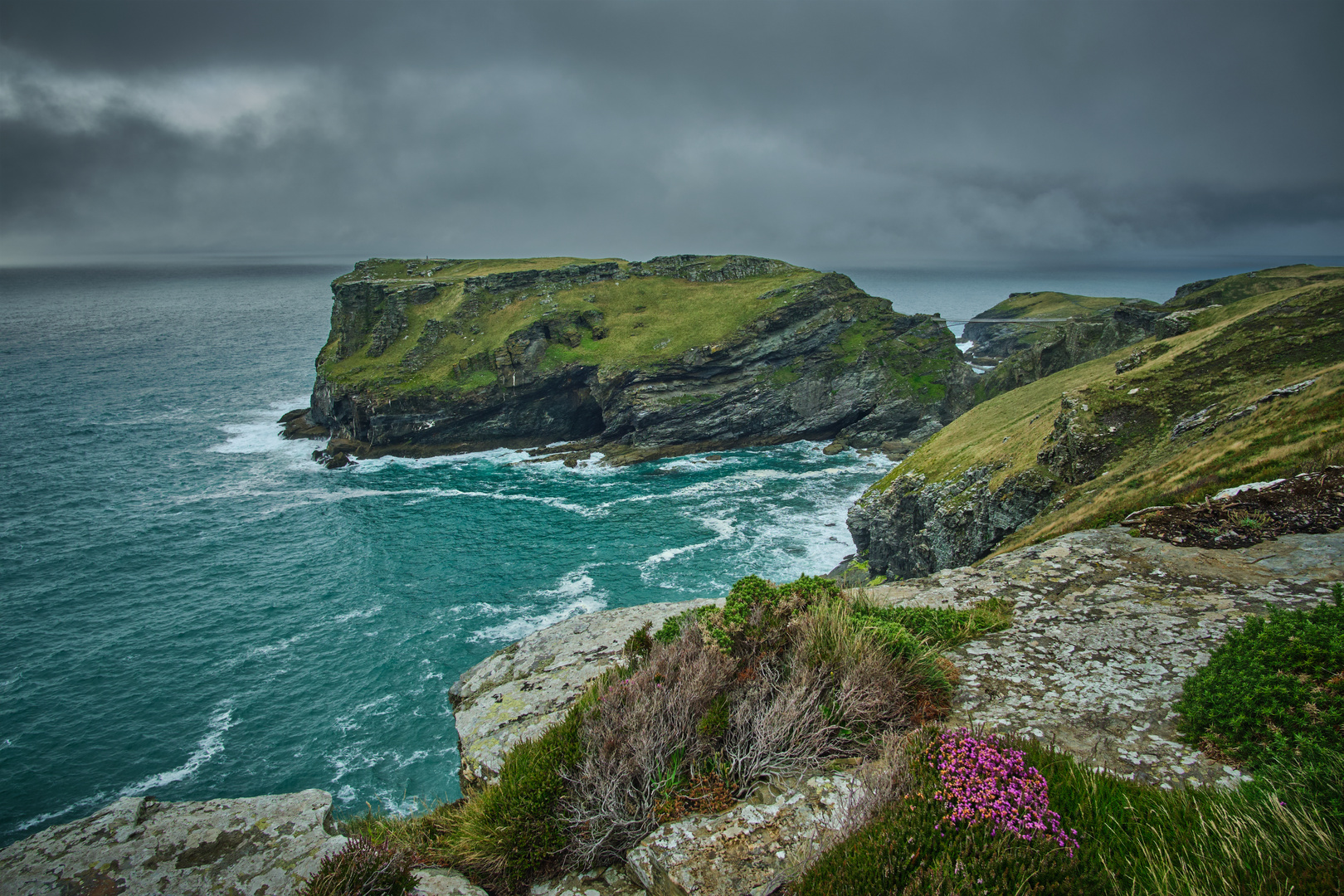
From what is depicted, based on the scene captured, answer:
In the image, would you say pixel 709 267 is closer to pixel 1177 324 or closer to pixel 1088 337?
pixel 1088 337

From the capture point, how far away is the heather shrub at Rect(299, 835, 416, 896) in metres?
5.17

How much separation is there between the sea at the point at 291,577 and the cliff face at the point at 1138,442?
40.0 feet

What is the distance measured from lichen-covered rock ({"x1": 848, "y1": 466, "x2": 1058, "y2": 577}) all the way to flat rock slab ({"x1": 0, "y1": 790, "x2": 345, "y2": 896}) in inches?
1063

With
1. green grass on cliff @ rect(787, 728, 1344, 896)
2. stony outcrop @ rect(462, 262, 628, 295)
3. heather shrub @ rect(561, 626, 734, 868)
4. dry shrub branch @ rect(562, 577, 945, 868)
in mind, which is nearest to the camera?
green grass on cliff @ rect(787, 728, 1344, 896)

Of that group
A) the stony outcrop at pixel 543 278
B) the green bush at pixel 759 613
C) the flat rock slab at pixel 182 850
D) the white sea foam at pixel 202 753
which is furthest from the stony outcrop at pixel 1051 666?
the stony outcrop at pixel 543 278

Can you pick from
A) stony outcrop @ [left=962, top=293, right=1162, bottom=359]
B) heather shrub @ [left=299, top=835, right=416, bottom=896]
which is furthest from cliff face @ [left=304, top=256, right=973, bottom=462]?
heather shrub @ [left=299, top=835, right=416, bottom=896]

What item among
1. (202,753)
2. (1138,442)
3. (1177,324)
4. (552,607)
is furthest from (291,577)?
(1177,324)

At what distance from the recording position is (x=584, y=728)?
271 inches

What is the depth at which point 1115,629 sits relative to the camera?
29.6 feet

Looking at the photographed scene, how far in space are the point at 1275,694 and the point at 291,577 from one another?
173 ft

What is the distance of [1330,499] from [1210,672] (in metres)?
7.79

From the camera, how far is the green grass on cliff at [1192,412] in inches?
576

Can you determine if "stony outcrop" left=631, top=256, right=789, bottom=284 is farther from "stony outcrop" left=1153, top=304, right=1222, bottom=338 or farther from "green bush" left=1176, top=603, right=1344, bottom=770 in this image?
"green bush" left=1176, top=603, right=1344, bottom=770

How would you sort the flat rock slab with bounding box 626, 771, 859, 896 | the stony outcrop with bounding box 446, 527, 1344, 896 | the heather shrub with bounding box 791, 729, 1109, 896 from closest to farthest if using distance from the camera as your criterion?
the heather shrub with bounding box 791, 729, 1109, 896 < the flat rock slab with bounding box 626, 771, 859, 896 < the stony outcrop with bounding box 446, 527, 1344, 896
